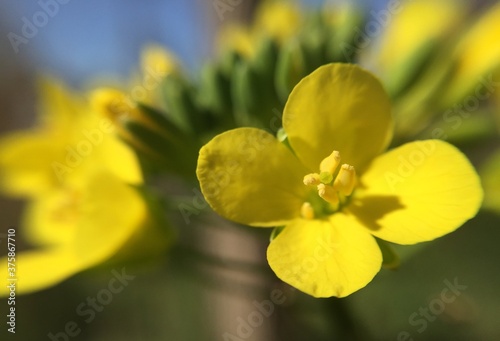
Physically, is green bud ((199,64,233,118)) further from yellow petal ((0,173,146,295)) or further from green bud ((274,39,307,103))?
yellow petal ((0,173,146,295))

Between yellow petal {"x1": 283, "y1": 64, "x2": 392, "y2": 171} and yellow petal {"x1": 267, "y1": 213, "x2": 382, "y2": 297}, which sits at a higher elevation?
yellow petal {"x1": 283, "y1": 64, "x2": 392, "y2": 171}

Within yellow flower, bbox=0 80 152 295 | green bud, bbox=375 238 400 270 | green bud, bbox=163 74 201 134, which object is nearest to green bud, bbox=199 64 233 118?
green bud, bbox=163 74 201 134

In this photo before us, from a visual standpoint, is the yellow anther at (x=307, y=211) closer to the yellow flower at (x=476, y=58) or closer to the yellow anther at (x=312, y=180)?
the yellow anther at (x=312, y=180)

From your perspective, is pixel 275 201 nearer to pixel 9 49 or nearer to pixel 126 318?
pixel 126 318

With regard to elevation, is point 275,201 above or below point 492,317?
above

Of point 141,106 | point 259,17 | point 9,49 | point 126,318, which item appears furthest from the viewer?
point 9,49

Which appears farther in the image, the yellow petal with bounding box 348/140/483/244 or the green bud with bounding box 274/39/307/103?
the green bud with bounding box 274/39/307/103

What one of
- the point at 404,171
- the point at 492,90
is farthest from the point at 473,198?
the point at 492,90

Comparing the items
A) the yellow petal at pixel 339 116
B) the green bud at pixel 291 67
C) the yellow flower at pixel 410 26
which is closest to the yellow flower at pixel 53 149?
the green bud at pixel 291 67
